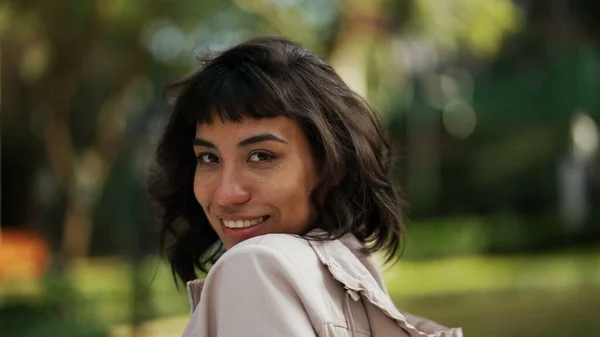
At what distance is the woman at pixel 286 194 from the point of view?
1.44m

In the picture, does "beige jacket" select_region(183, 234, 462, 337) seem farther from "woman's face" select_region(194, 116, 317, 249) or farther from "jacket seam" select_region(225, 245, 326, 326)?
"woman's face" select_region(194, 116, 317, 249)

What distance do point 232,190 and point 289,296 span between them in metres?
0.28

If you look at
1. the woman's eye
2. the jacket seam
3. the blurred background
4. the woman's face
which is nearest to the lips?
the woman's face

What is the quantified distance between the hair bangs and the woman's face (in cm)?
1

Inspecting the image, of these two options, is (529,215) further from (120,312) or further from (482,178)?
(120,312)

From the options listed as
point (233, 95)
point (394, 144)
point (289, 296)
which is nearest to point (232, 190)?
point (233, 95)

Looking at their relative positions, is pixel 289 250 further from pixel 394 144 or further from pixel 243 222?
pixel 394 144

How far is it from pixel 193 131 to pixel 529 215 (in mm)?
22525

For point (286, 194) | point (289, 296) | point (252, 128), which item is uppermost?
point (252, 128)

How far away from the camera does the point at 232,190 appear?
1653 mm

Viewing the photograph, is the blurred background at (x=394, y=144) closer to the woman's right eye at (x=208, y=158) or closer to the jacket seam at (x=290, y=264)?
the woman's right eye at (x=208, y=158)

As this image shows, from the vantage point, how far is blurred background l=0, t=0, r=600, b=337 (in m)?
11.1

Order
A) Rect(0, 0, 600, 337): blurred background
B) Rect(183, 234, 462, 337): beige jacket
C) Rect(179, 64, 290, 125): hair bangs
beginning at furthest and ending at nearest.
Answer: Rect(0, 0, 600, 337): blurred background, Rect(179, 64, 290, 125): hair bangs, Rect(183, 234, 462, 337): beige jacket

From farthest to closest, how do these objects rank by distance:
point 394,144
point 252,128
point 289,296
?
point 394,144 < point 252,128 < point 289,296
